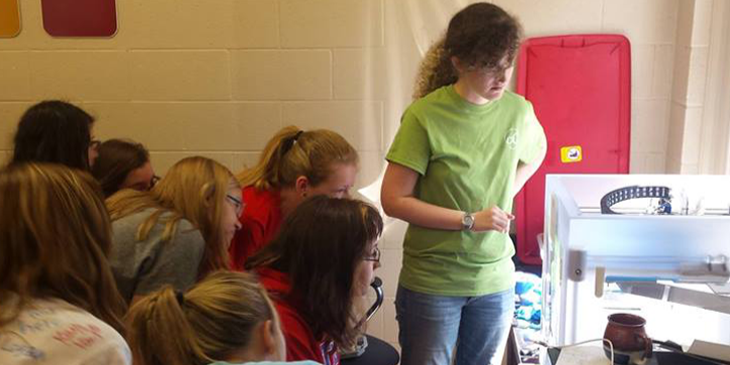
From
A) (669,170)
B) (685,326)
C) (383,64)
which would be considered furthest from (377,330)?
(685,326)

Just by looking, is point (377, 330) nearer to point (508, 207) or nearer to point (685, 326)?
point (508, 207)

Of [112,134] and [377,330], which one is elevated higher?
[112,134]

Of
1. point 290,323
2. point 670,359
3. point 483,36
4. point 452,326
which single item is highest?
point 483,36

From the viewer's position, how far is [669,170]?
264 centimetres

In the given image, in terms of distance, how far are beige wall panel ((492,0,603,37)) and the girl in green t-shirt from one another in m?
0.68

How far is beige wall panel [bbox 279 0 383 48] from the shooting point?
8.61 feet

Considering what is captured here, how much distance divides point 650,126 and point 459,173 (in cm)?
109

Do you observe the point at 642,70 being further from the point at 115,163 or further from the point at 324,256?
the point at 115,163

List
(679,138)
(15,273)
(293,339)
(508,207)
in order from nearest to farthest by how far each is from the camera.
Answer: (15,273) < (293,339) < (508,207) < (679,138)

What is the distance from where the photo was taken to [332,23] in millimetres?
2637

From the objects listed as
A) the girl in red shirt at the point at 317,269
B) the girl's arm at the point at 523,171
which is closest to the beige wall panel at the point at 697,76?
the girl's arm at the point at 523,171

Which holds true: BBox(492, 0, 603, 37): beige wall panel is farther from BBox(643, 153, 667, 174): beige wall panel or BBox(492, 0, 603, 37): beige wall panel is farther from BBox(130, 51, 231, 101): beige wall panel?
BBox(130, 51, 231, 101): beige wall panel

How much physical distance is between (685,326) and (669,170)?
118cm

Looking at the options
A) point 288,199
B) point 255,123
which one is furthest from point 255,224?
point 255,123
